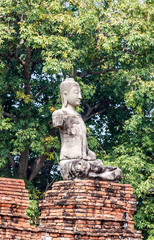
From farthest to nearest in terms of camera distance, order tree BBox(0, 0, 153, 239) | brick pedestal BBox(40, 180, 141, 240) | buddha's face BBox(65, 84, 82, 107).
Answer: tree BBox(0, 0, 153, 239) → buddha's face BBox(65, 84, 82, 107) → brick pedestal BBox(40, 180, 141, 240)

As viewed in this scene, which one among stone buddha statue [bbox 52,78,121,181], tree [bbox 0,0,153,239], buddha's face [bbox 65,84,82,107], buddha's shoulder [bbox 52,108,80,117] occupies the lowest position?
stone buddha statue [bbox 52,78,121,181]

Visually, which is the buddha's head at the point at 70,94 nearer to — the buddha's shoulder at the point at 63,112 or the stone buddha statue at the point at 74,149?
the stone buddha statue at the point at 74,149

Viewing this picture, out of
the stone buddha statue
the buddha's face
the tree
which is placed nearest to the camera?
the stone buddha statue

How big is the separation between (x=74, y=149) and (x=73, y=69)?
249 inches

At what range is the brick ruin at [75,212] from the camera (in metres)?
7.77

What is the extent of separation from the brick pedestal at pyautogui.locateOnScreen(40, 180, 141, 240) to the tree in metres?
4.71

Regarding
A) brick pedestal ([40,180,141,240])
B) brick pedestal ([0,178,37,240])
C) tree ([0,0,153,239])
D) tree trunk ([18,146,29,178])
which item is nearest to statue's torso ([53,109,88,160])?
brick pedestal ([40,180,141,240])

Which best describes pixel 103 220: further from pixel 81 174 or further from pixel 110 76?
pixel 110 76

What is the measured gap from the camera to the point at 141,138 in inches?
555

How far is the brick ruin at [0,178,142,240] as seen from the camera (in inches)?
306

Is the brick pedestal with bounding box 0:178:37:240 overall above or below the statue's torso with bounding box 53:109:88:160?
below

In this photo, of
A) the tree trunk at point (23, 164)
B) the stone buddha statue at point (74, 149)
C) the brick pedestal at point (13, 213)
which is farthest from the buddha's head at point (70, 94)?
the tree trunk at point (23, 164)

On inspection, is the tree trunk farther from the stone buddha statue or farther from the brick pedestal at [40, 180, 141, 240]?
the brick pedestal at [40, 180, 141, 240]

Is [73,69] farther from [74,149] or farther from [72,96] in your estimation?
[74,149]
